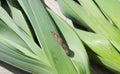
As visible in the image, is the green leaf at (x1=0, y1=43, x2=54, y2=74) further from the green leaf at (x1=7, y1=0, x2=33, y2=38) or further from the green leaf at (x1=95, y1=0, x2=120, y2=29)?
the green leaf at (x1=95, y1=0, x2=120, y2=29)

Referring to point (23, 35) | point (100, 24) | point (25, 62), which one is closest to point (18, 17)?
point (23, 35)

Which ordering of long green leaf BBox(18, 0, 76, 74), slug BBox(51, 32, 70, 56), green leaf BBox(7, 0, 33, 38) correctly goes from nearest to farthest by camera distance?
long green leaf BBox(18, 0, 76, 74)
slug BBox(51, 32, 70, 56)
green leaf BBox(7, 0, 33, 38)

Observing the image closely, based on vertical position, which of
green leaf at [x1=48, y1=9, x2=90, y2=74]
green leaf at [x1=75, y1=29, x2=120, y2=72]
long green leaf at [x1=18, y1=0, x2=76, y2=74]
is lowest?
green leaf at [x1=75, y1=29, x2=120, y2=72]

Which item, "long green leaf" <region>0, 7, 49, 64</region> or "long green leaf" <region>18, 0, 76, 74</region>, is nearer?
"long green leaf" <region>18, 0, 76, 74</region>

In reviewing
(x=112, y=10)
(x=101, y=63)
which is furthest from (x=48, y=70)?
(x=112, y=10)

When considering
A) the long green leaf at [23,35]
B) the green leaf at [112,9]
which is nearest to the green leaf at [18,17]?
the long green leaf at [23,35]

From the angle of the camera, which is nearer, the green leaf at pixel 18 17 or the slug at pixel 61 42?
the slug at pixel 61 42

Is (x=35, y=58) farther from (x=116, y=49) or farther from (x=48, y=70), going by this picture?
(x=116, y=49)

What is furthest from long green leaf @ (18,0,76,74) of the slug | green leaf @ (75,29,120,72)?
green leaf @ (75,29,120,72)

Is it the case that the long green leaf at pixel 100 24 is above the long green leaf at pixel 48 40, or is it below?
below

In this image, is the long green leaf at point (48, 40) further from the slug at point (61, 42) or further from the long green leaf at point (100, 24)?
the long green leaf at point (100, 24)

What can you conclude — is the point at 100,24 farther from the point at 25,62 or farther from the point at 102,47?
the point at 25,62
